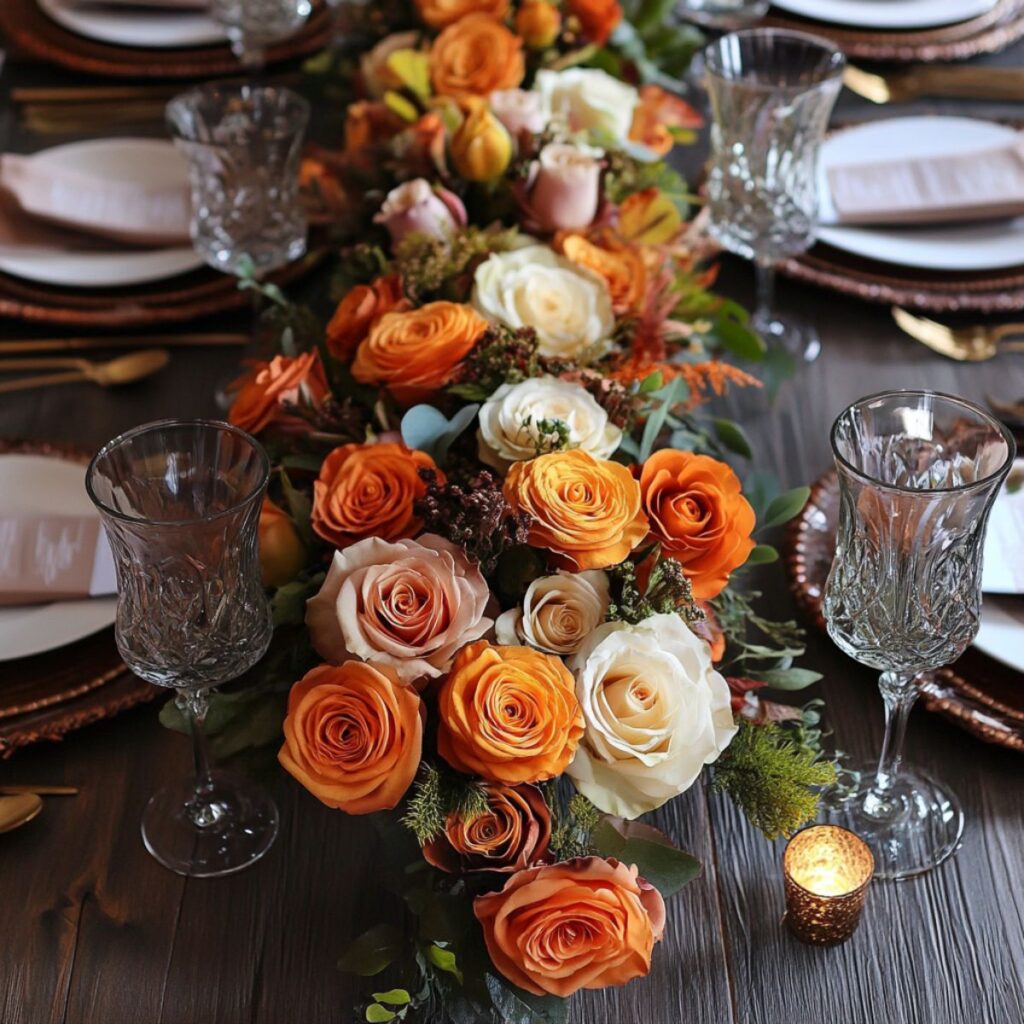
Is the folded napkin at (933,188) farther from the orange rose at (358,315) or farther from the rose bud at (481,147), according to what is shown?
the orange rose at (358,315)

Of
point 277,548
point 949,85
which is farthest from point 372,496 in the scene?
point 949,85

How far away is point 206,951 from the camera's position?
0.86 metres

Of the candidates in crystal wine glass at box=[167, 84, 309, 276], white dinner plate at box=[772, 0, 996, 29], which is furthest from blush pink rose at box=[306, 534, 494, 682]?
white dinner plate at box=[772, 0, 996, 29]

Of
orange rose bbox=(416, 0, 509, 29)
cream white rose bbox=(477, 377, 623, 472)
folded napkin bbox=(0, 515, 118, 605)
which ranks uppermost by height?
orange rose bbox=(416, 0, 509, 29)

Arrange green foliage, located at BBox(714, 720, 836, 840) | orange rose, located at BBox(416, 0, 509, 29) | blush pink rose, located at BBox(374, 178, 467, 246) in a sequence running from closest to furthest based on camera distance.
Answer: green foliage, located at BBox(714, 720, 836, 840) < blush pink rose, located at BBox(374, 178, 467, 246) < orange rose, located at BBox(416, 0, 509, 29)

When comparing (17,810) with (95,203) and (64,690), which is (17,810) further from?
(95,203)

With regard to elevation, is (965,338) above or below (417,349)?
below

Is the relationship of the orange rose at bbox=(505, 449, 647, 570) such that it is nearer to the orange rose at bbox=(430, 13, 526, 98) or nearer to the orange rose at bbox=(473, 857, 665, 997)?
the orange rose at bbox=(473, 857, 665, 997)

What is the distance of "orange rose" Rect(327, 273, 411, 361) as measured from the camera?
107cm

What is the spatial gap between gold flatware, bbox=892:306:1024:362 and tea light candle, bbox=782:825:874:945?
2.09ft

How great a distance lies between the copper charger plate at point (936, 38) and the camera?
1.74 metres

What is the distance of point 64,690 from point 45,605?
9cm

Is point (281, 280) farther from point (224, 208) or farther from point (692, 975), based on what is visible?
point (692, 975)

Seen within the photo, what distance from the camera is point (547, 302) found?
1.08m
